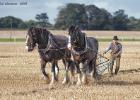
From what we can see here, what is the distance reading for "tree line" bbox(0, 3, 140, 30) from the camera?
106m

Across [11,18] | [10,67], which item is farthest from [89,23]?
[10,67]

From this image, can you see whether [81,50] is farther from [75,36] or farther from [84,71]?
[84,71]

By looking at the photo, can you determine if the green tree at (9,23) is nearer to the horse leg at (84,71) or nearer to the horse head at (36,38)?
the horse head at (36,38)

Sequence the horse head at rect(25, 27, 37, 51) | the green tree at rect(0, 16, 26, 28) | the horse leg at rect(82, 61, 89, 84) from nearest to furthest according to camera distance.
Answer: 1. the horse leg at rect(82, 61, 89, 84)
2. the horse head at rect(25, 27, 37, 51)
3. the green tree at rect(0, 16, 26, 28)

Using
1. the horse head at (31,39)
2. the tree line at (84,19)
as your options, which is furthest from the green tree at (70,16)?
the horse head at (31,39)

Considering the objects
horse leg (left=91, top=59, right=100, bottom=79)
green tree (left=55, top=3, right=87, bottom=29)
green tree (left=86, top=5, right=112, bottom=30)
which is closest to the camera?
horse leg (left=91, top=59, right=100, bottom=79)

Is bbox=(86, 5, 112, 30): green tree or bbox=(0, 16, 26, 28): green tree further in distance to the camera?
bbox=(0, 16, 26, 28): green tree

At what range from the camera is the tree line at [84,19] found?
106 meters

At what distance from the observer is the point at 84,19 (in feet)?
345

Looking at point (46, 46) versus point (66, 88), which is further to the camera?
point (46, 46)

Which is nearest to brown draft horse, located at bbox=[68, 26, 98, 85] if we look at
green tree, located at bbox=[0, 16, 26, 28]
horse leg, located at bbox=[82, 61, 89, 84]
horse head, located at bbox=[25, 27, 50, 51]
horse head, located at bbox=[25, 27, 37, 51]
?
horse leg, located at bbox=[82, 61, 89, 84]

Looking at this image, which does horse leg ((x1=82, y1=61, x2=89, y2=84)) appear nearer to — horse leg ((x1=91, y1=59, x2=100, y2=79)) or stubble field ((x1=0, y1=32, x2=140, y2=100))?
stubble field ((x1=0, y1=32, x2=140, y2=100))

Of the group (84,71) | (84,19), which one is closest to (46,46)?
(84,71)

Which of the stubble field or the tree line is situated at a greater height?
the stubble field
